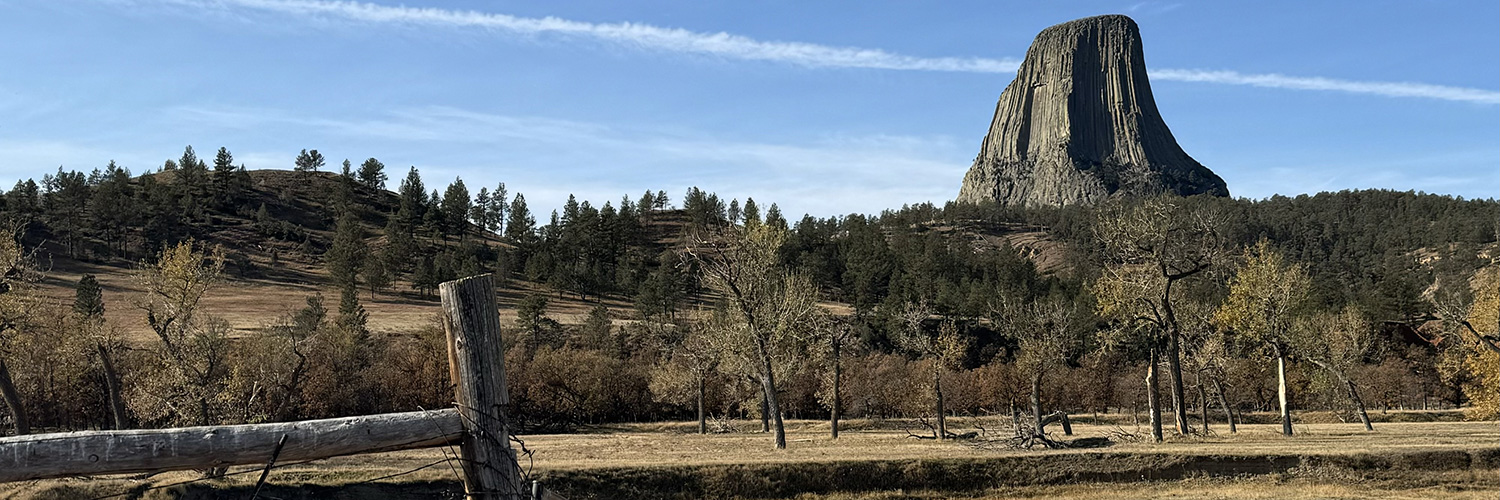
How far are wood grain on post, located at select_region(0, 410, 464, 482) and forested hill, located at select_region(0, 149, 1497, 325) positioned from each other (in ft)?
285

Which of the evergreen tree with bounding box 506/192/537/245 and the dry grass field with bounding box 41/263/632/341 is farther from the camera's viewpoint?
the evergreen tree with bounding box 506/192/537/245

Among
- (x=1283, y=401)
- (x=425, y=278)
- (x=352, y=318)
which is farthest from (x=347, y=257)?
(x=1283, y=401)

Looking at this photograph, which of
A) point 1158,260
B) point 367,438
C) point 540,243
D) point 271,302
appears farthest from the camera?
point 540,243

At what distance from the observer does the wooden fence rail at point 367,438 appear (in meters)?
5.54

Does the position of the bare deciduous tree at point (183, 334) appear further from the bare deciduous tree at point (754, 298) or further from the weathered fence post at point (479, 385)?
the weathered fence post at point (479, 385)

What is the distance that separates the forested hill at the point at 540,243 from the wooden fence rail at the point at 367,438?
3409 inches

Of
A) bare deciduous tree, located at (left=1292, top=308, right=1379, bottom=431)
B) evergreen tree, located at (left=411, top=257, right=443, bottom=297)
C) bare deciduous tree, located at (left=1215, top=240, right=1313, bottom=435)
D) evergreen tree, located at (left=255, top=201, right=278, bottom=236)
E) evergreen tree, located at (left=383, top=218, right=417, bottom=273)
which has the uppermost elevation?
evergreen tree, located at (left=255, top=201, right=278, bottom=236)

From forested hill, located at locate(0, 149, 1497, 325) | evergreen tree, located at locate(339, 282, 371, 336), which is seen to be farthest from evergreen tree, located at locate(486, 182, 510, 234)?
evergreen tree, located at locate(339, 282, 371, 336)

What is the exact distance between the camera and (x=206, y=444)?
5832 millimetres

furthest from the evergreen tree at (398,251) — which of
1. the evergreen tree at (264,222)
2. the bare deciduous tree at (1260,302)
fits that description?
the bare deciduous tree at (1260,302)

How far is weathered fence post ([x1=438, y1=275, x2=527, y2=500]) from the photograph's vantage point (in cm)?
649

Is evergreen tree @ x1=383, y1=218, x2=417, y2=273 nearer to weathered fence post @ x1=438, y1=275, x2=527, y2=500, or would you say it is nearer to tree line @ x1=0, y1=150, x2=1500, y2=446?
tree line @ x1=0, y1=150, x2=1500, y2=446

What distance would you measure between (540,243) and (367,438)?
149717 mm

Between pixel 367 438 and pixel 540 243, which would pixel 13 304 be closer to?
pixel 367 438
